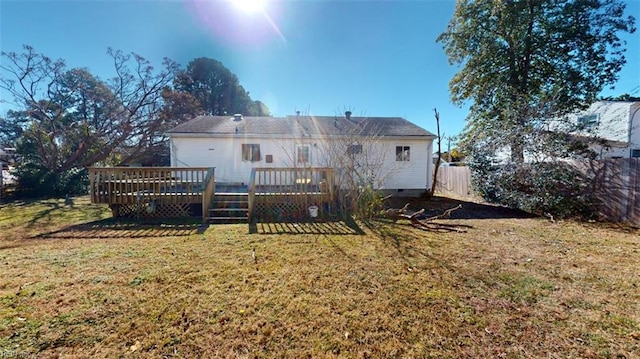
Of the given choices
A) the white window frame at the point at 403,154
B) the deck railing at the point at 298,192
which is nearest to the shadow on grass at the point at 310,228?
the deck railing at the point at 298,192

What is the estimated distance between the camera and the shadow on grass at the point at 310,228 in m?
5.98

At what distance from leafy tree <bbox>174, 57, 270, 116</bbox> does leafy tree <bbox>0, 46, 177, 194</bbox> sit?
1077 centimetres

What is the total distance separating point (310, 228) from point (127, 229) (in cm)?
462

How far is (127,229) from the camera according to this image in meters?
6.22

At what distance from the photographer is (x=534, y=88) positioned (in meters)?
13.2

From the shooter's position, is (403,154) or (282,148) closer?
(282,148)

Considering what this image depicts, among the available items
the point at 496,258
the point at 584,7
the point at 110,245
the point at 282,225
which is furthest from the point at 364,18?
the point at 584,7

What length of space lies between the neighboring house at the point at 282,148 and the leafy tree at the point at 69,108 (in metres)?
8.31

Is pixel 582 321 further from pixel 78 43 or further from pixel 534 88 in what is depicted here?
pixel 78 43

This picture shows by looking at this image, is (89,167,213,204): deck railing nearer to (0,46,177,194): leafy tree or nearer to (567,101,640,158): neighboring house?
(0,46,177,194): leafy tree

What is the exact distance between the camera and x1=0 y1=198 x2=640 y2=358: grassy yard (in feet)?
7.27

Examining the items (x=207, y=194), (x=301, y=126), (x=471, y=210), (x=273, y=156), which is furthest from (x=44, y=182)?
(x=471, y=210)

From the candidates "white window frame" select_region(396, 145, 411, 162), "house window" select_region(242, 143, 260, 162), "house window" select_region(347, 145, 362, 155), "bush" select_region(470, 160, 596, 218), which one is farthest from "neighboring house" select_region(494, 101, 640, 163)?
"house window" select_region(242, 143, 260, 162)

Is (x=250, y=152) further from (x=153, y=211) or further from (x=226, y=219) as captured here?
(x=226, y=219)
